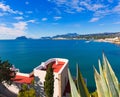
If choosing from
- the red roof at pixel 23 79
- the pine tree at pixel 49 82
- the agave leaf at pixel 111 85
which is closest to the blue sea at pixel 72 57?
the pine tree at pixel 49 82

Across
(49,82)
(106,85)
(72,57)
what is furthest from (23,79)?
(72,57)

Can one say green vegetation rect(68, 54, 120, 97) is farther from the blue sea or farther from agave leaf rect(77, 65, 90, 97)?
the blue sea

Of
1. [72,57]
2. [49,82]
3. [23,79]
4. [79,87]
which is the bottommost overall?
[72,57]

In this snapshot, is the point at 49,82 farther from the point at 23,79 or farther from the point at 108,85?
the point at 108,85

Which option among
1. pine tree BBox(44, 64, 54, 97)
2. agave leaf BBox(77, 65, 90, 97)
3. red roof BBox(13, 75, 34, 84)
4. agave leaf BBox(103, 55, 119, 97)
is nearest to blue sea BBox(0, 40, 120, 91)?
pine tree BBox(44, 64, 54, 97)

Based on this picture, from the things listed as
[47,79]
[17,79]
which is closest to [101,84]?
[47,79]

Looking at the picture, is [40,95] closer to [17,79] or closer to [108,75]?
[17,79]

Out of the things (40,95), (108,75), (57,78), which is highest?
(108,75)

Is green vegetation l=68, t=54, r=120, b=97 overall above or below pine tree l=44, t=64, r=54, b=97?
above

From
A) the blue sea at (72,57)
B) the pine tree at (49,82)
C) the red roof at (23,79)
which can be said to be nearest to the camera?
the pine tree at (49,82)

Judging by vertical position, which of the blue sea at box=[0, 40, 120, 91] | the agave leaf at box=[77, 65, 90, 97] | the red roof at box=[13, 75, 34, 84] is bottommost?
the blue sea at box=[0, 40, 120, 91]

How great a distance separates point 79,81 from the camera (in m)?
2.41

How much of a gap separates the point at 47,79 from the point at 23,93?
324 cm

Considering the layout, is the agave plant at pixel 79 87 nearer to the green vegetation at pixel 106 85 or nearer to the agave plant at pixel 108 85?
the green vegetation at pixel 106 85
